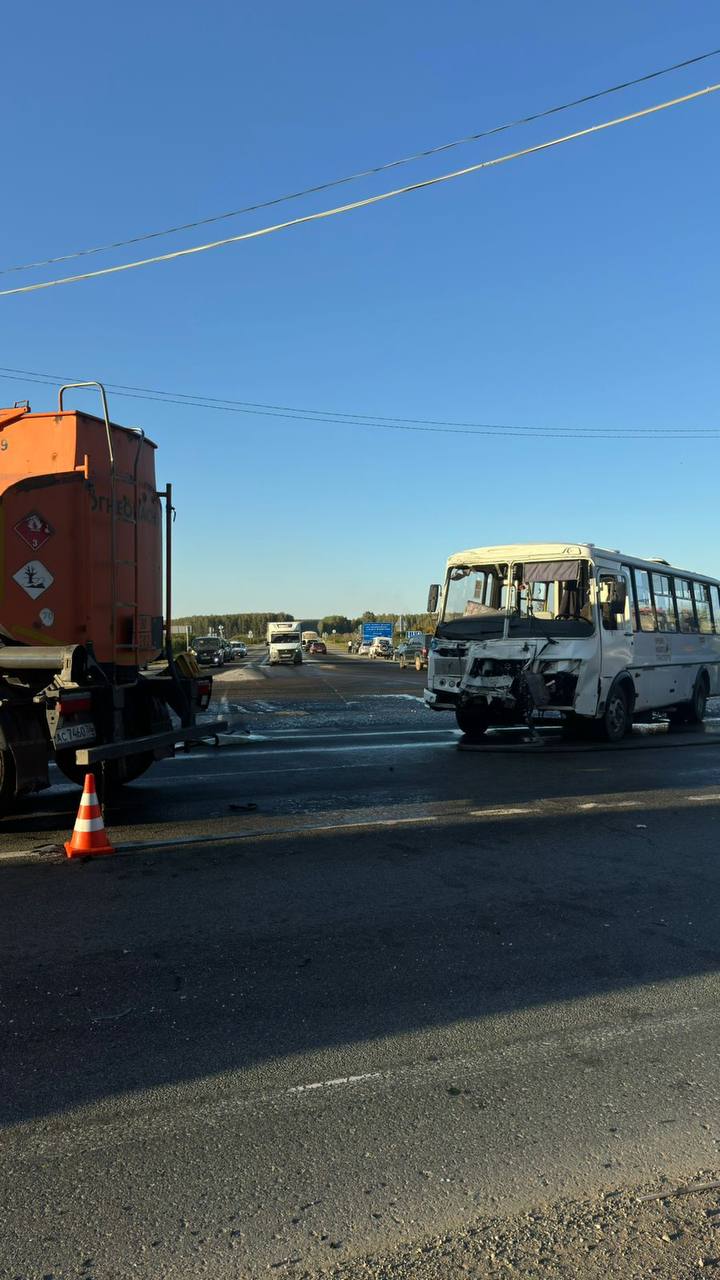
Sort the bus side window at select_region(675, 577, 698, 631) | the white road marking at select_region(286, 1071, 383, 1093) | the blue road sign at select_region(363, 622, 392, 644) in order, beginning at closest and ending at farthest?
1. the white road marking at select_region(286, 1071, 383, 1093)
2. the bus side window at select_region(675, 577, 698, 631)
3. the blue road sign at select_region(363, 622, 392, 644)

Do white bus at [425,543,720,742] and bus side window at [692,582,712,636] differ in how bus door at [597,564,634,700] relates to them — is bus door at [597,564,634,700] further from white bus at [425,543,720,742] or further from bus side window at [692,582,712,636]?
bus side window at [692,582,712,636]

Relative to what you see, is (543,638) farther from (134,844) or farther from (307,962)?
(307,962)

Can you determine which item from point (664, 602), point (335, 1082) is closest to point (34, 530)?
point (335, 1082)

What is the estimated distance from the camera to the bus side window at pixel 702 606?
18.5 meters

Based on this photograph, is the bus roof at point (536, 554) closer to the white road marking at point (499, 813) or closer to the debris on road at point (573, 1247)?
the white road marking at point (499, 813)

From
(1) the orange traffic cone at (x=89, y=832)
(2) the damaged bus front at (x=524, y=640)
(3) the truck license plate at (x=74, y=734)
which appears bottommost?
(1) the orange traffic cone at (x=89, y=832)

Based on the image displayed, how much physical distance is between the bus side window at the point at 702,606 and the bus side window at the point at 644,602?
2.87m

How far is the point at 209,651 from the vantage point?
63219 mm

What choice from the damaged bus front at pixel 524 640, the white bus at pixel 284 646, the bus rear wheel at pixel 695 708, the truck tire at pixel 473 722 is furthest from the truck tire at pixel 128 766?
the white bus at pixel 284 646

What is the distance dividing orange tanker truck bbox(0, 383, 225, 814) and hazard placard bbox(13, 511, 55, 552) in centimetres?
1

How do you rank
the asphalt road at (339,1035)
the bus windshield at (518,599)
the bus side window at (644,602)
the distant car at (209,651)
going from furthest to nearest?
the distant car at (209,651)
the bus side window at (644,602)
the bus windshield at (518,599)
the asphalt road at (339,1035)

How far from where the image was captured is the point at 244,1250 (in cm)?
258

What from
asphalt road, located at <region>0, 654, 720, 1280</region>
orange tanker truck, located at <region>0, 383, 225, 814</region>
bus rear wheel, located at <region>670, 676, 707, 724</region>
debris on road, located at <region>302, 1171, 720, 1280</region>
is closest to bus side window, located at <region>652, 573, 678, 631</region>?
bus rear wheel, located at <region>670, 676, 707, 724</region>

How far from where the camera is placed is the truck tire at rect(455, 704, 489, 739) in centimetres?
1514
